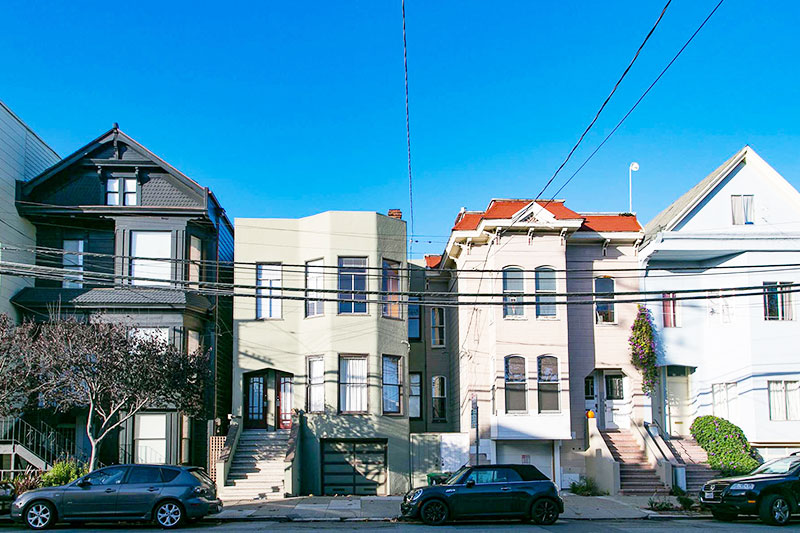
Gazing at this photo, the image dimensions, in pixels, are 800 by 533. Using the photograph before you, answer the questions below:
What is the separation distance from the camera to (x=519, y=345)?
27547 millimetres

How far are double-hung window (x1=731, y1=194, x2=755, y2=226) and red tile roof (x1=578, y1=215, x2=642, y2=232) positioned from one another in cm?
324

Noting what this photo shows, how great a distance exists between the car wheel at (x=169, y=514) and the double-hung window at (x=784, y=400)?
18922 millimetres

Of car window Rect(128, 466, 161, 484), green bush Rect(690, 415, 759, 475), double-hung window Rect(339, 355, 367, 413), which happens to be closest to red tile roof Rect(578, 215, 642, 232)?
green bush Rect(690, 415, 759, 475)

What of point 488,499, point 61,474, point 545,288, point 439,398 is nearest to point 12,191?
point 61,474

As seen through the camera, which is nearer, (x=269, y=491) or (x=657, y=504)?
(x=657, y=504)

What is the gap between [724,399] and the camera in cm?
2759

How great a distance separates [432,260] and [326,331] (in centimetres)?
905

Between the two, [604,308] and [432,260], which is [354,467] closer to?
[604,308]

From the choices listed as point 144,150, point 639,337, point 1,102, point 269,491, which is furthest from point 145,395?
point 639,337

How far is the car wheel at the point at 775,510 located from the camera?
19.1 m

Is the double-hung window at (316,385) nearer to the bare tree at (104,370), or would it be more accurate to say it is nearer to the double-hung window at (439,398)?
the bare tree at (104,370)

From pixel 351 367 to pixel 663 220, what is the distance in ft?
41.2

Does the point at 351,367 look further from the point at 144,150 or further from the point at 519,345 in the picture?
the point at 144,150

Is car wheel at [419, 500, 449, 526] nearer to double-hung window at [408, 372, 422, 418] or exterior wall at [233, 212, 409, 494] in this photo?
exterior wall at [233, 212, 409, 494]
